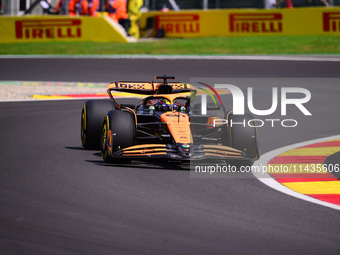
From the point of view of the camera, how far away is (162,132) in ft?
32.1

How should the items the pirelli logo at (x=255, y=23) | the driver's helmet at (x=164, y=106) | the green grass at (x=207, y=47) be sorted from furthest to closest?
the pirelli logo at (x=255, y=23)
the green grass at (x=207, y=47)
the driver's helmet at (x=164, y=106)

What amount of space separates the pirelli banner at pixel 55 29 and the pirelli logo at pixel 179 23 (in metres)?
3.44

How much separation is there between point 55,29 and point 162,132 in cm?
2163

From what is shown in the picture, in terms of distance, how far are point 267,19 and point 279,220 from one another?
24.4m

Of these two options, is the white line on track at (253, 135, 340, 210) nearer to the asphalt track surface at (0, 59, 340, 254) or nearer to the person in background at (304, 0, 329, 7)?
the asphalt track surface at (0, 59, 340, 254)

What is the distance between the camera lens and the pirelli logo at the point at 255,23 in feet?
101

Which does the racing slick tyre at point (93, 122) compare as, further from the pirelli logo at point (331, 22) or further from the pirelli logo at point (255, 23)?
the pirelli logo at point (255, 23)

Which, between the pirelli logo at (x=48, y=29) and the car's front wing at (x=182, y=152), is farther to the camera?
the pirelli logo at (x=48, y=29)

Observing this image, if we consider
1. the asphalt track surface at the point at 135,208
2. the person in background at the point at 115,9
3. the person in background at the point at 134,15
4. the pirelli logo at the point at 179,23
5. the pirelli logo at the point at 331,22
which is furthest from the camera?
the person in background at the point at 115,9

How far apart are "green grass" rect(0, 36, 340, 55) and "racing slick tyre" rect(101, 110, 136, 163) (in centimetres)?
1839

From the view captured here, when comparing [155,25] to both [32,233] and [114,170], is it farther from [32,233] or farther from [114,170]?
[32,233]

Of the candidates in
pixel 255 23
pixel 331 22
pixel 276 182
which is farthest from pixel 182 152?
pixel 255 23

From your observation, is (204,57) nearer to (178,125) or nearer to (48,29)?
(48,29)

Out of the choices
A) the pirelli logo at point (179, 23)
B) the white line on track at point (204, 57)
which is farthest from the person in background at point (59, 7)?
the white line on track at point (204, 57)
